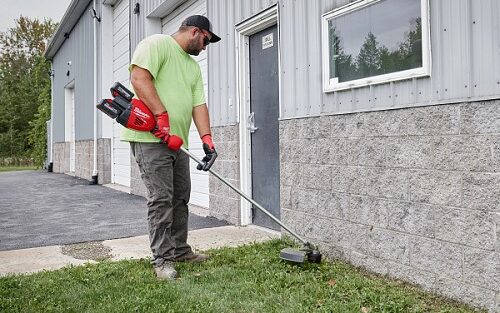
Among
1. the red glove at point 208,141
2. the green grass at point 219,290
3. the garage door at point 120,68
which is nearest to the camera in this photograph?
the green grass at point 219,290

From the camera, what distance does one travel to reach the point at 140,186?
365 inches

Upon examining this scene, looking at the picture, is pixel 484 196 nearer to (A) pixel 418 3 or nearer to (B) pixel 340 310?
(B) pixel 340 310

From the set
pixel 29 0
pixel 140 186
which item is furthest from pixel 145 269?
pixel 29 0

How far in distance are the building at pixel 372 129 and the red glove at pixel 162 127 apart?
1354mm

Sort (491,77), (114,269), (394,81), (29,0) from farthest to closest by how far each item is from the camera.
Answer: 1. (29,0)
2. (114,269)
3. (394,81)
4. (491,77)

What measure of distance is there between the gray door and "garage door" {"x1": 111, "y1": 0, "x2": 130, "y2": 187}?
5659mm

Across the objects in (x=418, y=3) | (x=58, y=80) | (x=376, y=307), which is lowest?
(x=376, y=307)

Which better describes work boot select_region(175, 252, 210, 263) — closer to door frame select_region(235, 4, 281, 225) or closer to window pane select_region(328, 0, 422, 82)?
door frame select_region(235, 4, 281, 225)

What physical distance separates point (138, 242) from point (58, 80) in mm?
16315

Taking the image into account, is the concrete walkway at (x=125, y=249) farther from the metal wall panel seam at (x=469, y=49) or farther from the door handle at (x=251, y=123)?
the metal wall panel seam at (x=469, y=49)

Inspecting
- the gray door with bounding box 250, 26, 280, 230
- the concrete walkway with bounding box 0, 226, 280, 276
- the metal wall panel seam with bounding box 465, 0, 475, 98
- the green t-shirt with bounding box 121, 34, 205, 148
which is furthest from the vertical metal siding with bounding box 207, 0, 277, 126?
the metal wall panel seam with bounding box 465, 0, 475, 98

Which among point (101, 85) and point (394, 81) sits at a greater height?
point (101, 85)

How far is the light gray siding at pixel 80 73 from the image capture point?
1335cm

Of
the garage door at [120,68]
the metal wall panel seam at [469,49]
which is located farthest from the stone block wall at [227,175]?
the garage door at [120,68]
